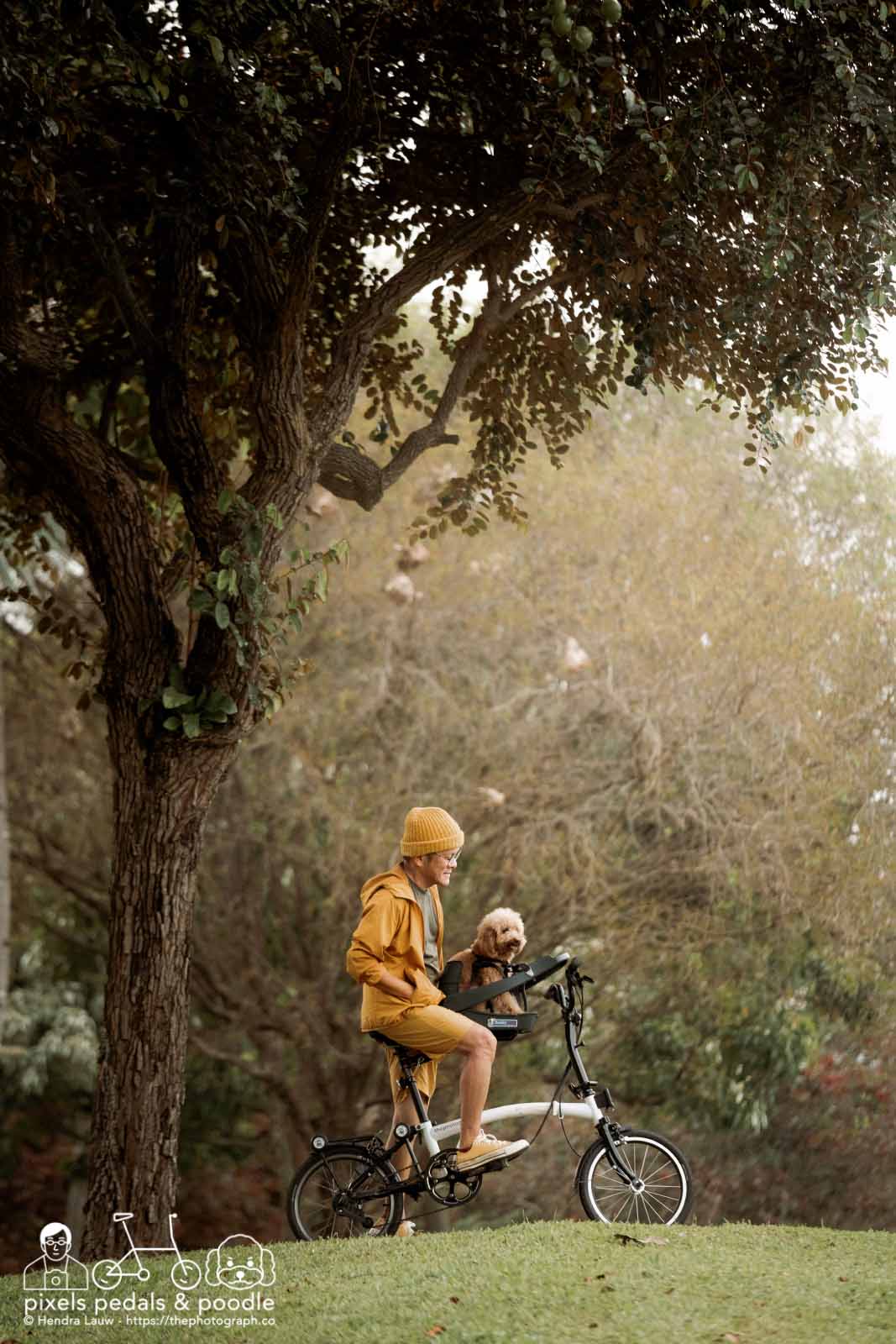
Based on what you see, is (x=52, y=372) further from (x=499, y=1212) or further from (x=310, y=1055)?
(x=499, y=1212)

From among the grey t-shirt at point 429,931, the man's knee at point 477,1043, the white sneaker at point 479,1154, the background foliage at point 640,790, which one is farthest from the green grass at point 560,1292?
the background foliage at point 640,790

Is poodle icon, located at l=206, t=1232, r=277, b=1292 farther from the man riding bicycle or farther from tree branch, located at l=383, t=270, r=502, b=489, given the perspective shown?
tree branch, located at l=383, t=270, r=502, b=489

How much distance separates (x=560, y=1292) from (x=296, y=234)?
521 centimetres

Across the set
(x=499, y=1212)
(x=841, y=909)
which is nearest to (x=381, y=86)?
(x=841, y=909)

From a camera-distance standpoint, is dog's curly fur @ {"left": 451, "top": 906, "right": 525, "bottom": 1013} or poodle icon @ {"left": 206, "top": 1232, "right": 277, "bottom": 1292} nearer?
poodle icon @ {"left": 206, "top": 1232, "right": 277, "bottom": 1292}

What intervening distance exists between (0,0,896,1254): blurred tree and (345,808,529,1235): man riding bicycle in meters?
1.17

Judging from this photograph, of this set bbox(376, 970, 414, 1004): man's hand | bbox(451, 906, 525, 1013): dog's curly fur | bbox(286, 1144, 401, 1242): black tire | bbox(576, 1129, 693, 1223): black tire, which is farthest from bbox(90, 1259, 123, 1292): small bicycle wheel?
bbox(576, 1129, 693, 1223): black tire

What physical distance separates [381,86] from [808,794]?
5.96m

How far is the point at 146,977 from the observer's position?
20.7ft

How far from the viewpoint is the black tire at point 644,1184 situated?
5.75 m

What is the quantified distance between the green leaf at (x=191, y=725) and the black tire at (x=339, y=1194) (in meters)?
1.83

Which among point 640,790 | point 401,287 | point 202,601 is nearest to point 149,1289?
point 202,601

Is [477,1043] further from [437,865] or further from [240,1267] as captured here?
[240,1267]

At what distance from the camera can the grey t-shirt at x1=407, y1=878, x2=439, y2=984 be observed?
5762mm
